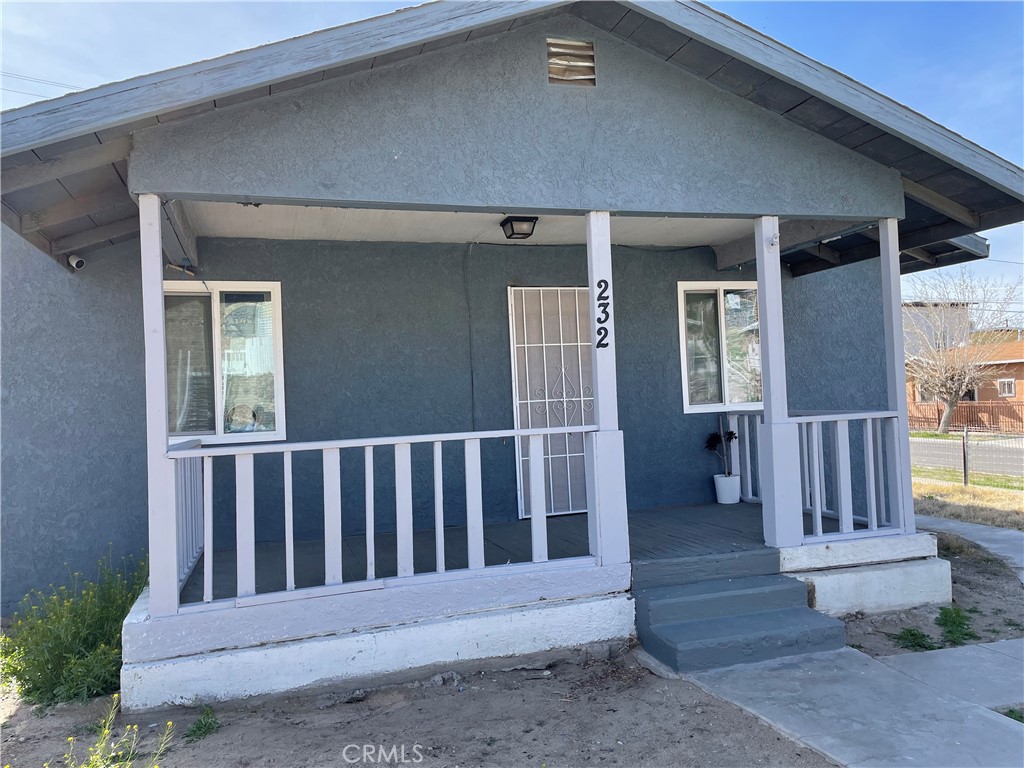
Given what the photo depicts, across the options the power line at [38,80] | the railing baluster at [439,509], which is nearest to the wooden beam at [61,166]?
the railing baluster at [439,509]

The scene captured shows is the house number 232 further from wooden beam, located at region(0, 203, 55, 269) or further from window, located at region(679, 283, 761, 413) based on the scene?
wooden beam, located at region(0, 203, 55, 269)

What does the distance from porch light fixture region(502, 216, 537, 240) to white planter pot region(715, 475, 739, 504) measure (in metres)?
3.11

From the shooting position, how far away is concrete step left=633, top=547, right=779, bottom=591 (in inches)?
192

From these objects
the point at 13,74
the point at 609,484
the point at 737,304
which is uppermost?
the point at 13,74

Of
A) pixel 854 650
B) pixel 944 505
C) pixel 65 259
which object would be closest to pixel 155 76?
pixel 65 259

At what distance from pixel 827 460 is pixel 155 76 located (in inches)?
277

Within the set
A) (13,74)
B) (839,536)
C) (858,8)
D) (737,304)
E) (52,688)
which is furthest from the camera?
(13,74)

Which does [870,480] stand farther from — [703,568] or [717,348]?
[717,348]

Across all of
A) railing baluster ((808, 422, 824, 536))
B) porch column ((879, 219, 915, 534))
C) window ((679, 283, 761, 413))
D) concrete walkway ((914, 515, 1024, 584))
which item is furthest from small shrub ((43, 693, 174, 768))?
concrete walkway ((914, 515, 1024, 584))

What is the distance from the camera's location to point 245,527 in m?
4.16

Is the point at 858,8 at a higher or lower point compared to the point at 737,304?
higher

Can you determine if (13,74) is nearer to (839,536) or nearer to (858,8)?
(858,8)

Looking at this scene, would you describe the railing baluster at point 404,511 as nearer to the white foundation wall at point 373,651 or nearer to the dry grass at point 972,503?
the white foundation wall at point 373,651

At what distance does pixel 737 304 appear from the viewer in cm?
760
